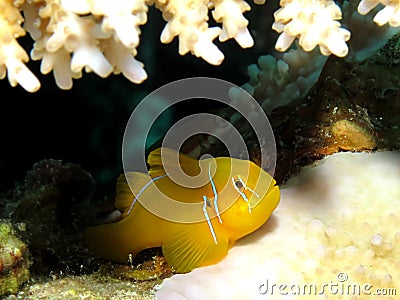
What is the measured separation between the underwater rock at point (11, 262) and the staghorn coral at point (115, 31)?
53cm

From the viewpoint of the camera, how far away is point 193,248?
1469 millimetres

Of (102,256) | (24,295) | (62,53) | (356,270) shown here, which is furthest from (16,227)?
(356,270)

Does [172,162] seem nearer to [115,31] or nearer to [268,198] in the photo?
[268,198]

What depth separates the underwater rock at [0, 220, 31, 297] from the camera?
1.30 m

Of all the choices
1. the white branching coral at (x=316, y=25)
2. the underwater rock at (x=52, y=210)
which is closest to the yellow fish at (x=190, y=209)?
the underwater rock at (x=52, y=210)

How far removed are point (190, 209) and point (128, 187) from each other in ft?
0.94

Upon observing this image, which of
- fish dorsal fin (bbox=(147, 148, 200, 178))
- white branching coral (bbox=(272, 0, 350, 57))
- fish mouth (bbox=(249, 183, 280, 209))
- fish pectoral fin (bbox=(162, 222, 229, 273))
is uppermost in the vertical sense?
white branching coral (bbox=(272, 0, 350, 57))

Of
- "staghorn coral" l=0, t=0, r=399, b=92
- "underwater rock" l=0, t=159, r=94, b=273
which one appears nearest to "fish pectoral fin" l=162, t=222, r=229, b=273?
"underwater rock" l=0, t=159, r=94, b=273

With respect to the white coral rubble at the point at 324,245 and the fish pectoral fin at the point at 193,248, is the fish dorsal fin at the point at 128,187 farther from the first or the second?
the white coral rubble at the point at 324,245

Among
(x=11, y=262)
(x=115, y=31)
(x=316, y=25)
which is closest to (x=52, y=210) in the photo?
(x=11, y=262)

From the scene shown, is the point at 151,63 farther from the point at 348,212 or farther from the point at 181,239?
the point at 348,212

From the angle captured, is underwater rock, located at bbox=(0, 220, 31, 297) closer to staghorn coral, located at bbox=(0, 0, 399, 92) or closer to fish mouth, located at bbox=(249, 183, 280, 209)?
staghorn coral, located at bbox=(0, 0, 399, 92)

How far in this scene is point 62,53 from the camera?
3.58 feet

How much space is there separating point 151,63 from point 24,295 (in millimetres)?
1300
